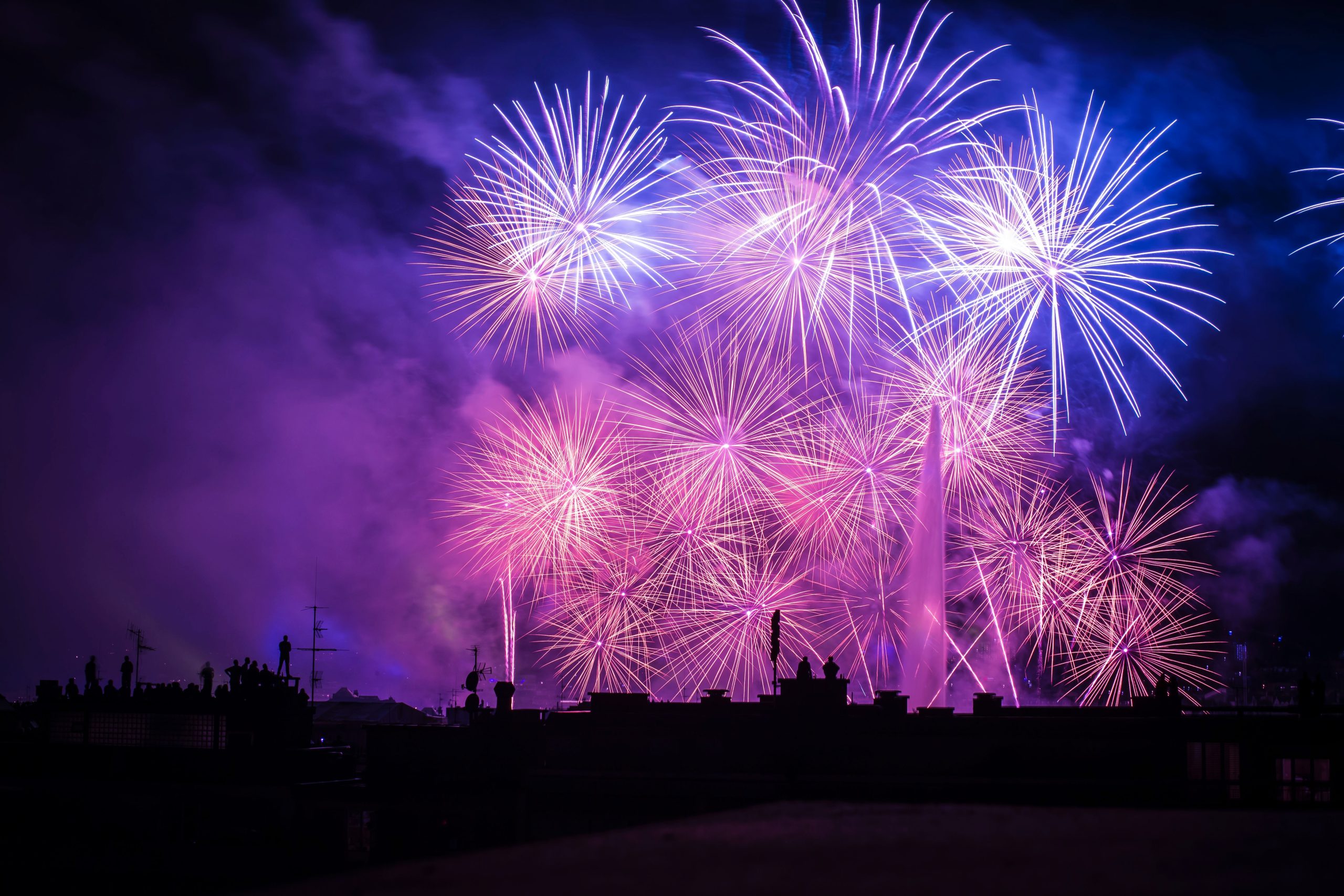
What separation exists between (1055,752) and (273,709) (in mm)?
31622

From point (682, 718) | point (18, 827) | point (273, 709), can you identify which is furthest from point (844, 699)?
point (18, 827)

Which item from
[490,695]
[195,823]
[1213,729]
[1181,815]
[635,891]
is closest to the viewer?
[635,891]

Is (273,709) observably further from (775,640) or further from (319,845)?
(775,640)

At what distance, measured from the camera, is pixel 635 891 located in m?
7.70

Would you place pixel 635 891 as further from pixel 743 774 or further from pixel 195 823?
pixel 195 823

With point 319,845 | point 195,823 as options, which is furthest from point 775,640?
point 195,823

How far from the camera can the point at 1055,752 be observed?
1383 inches

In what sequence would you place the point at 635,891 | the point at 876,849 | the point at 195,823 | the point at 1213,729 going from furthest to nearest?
the point at 195,823
the point at 1213,729
the point at 876,849
the point at 635,891

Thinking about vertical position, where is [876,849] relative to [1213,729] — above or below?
above

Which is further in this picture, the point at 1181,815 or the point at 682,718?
the point at 682,718

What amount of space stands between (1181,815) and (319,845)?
38.2 metres

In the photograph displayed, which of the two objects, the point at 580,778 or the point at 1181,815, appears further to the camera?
the point at 580,778

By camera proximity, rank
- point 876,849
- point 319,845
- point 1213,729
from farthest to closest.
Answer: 1. point 319,845
2. point 1213,729
3. point 876,849

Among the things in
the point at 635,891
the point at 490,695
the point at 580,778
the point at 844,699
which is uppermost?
the point at 635,891
